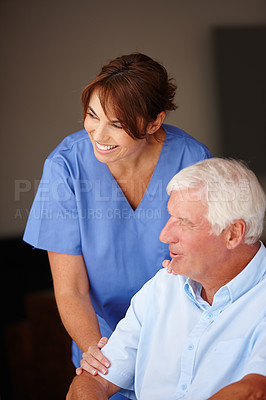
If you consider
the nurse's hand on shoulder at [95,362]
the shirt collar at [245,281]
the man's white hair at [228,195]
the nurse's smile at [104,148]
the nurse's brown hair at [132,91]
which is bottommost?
the nurse's hand on shoulder at [95,362]

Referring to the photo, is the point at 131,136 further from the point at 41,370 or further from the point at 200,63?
the point at 41,370

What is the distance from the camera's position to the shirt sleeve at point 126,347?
4.84 feet

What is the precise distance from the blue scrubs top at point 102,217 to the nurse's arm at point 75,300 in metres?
0.03

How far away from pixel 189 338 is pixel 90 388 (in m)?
0.28

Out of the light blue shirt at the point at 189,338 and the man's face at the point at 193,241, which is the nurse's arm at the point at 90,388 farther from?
the man's face at the point at 193,241

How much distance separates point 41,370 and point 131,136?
56.7 inches

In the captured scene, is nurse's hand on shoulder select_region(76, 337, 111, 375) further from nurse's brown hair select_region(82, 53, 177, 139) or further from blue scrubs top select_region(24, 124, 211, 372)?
nurse's brown hair select_region(82, 53, 177, 139)

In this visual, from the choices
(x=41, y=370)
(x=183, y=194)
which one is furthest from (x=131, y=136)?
(x=41, y=370)

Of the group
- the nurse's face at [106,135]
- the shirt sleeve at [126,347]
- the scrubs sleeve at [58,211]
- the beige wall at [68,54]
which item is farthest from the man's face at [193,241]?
the beige wall at [68,54]

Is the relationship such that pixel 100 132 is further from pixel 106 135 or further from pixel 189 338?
pixel 189 338

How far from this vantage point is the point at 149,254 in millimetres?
1803

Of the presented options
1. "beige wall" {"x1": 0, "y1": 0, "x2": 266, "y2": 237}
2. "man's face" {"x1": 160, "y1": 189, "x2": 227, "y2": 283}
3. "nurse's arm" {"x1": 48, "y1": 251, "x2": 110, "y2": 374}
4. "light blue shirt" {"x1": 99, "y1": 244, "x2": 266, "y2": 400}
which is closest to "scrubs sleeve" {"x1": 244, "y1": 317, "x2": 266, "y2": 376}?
"light blue shirt" {"x1": 99, "y1": 244, "x2": 266, "y2": 400}

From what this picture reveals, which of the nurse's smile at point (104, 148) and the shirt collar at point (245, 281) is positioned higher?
the nurse's smile at point (104, 148)

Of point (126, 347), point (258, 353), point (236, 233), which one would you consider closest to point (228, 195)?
point (236, 233)
